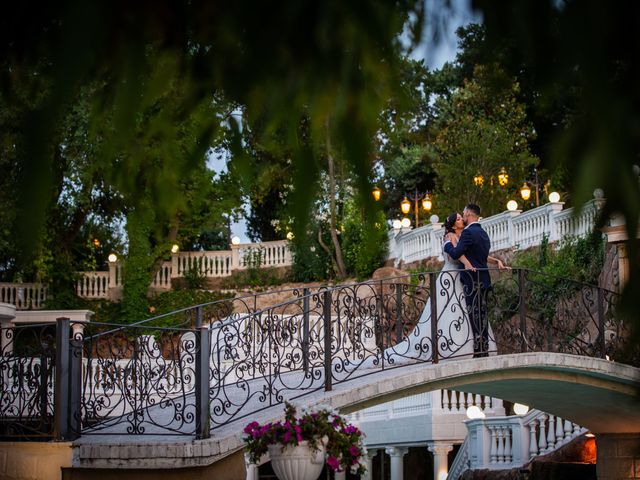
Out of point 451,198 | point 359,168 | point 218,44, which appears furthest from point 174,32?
point 451,198

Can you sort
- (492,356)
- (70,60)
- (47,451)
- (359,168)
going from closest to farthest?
(70,60) → (359,168) → (47,451) → (492,356)

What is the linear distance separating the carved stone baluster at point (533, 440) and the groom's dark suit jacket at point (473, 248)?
602 centimetres

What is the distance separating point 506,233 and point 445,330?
516 inches

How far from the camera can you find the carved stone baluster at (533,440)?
52.6ft

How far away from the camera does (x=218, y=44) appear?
208 centimetres

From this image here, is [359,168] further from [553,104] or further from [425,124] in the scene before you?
[425,124]

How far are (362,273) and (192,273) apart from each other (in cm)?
548

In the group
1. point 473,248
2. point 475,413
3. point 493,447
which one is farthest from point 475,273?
point 475,413

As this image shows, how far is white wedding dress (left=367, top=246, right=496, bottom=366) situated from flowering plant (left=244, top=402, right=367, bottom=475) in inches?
74.3

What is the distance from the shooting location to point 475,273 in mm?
10828

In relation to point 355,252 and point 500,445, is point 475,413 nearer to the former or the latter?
point 500,445

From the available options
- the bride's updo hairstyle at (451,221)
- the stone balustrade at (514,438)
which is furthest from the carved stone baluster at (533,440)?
the bride's updo hairstyle at (451,221)

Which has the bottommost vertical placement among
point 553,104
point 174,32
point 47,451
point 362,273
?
point 47,451

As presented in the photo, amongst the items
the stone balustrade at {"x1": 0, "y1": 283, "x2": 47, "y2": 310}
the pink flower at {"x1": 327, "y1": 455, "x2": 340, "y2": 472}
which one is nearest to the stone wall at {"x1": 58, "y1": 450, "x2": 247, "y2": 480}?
the pink flower at {"x1": 327, "y1": 455, "x2": 340, "y2": 472}
